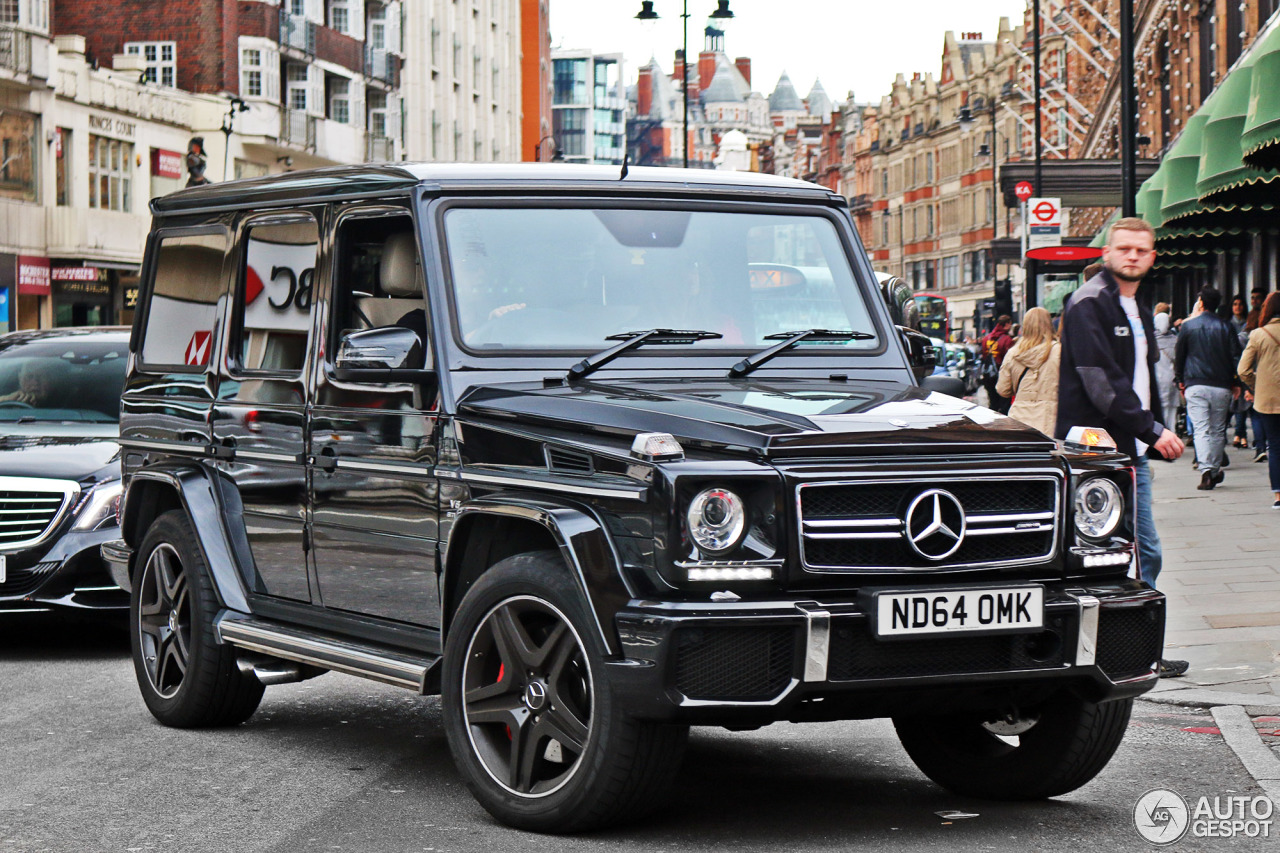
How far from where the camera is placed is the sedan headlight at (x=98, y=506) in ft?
32.4

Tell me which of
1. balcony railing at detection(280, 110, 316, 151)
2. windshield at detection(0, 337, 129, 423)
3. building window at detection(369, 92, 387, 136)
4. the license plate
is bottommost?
the license plate

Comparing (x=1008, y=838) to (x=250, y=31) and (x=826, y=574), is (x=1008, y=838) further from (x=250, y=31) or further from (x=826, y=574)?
(x=250, y=31)

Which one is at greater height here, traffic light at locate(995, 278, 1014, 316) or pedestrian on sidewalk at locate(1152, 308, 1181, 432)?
traffic light at locate(995, 278, 1014, 316)

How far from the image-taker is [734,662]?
16.5 feet

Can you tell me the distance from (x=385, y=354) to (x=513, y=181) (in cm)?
82

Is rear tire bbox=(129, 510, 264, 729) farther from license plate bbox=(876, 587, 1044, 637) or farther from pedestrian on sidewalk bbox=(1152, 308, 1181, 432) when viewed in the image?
pedestrian on sidewalk bbox=(1152, 308, 1181, 432)

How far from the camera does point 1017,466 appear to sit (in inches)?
216

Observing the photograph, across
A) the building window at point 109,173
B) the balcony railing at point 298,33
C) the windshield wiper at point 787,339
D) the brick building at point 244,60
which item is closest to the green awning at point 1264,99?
the windshield wiper at point 787,339

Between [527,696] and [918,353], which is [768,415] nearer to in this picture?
[527,696]

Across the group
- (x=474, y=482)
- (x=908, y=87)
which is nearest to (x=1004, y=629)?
(x=474, y=482)

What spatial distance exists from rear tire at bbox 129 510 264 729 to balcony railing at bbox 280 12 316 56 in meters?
49.8

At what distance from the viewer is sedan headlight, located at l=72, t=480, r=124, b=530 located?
9883mm

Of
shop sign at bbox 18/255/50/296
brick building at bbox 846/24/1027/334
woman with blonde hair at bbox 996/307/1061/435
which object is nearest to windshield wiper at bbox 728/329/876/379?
woman with blonde hair at bbox 996/307/1061/435

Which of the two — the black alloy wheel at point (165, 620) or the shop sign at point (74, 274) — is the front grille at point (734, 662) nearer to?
the black alloy wheel at point (165, 620)
